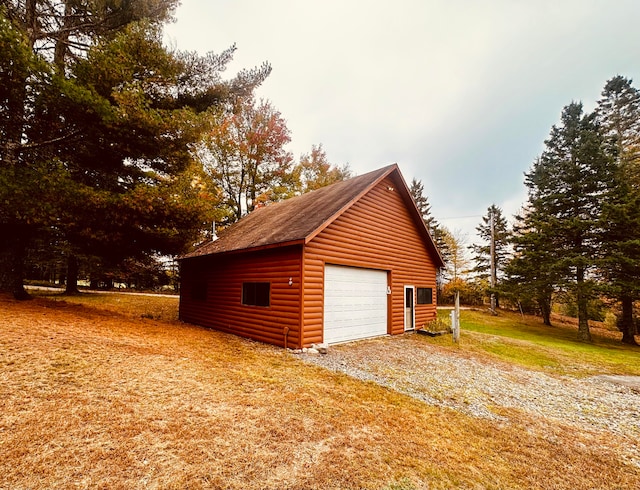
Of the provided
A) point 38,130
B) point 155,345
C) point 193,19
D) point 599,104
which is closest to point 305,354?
point 155,345

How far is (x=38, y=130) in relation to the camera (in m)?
9.45

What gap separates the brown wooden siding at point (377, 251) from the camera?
26.6 ft

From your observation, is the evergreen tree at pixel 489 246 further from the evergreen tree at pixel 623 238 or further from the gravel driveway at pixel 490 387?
the gravel driveway at pixel 490 387

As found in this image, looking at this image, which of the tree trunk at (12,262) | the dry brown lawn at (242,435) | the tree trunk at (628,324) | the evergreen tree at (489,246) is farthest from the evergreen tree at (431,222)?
the tree trunk at (12,262)

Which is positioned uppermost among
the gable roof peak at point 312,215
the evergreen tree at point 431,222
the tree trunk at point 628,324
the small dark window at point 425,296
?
the evergreen tree at point 431,222

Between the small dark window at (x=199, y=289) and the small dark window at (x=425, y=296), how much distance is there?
9.39 meters

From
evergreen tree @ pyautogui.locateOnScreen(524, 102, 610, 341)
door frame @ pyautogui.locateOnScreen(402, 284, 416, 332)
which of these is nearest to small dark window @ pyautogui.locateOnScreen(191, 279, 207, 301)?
door frame @ pyautogui.locateOnScreen(402, 284, 416, 332)

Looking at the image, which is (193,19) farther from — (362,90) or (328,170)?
(328,170)

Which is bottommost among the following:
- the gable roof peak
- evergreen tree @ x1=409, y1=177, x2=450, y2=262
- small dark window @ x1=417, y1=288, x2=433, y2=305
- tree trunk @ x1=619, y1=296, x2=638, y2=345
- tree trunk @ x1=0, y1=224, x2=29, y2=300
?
tree trunk @ x1=619, y1=296, x2=638, y2=345

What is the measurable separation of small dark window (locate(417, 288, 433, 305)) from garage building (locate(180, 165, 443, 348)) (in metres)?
0.05

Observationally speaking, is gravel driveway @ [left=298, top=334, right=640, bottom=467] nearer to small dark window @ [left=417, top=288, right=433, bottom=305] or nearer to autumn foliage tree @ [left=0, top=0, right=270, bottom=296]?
small dark window @ [left=417, top=288, right=433, bottom=305]

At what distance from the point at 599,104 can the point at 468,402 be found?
30.1 m

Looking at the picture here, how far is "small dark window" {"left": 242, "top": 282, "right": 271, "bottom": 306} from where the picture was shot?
29.0 ft

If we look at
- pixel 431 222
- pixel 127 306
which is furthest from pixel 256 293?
pixel 431 222
